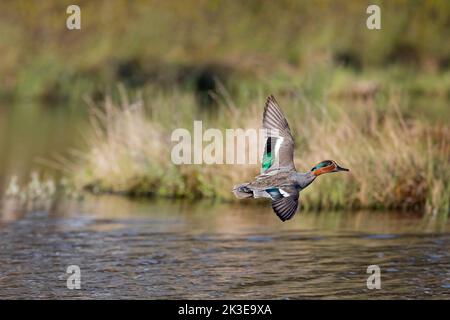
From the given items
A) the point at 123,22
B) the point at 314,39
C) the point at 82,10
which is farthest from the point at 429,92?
the point at 82,10

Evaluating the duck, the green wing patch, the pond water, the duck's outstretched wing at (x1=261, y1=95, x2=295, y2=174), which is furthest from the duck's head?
the pond water

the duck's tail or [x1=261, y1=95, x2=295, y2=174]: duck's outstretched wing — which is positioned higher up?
[x1=261, y1=95, x2=295, y2=174]: duck's outstretched wing

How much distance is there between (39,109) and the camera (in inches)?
1576

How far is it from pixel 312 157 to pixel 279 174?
20.4 ft

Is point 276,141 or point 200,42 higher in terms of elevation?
point 200,42

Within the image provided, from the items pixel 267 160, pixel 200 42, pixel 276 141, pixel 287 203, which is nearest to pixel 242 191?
pixel 287 203

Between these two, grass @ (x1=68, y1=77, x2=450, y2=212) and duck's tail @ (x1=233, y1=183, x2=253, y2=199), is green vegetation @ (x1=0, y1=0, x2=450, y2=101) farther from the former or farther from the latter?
duck's tail @ (x1=233, y1=183, x2=253, y2=199)

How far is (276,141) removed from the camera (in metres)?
11.9

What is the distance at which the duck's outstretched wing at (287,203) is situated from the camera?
11.3 m

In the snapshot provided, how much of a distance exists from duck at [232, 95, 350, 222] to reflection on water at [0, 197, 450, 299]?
0.97 meters

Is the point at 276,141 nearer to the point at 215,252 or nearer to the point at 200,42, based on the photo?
the point at 215,252

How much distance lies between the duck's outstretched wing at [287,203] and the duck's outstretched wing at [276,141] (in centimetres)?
37

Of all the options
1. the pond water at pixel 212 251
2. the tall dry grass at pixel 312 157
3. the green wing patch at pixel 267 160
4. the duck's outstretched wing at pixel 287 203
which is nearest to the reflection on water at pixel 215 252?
the pond water at pixel 212 251

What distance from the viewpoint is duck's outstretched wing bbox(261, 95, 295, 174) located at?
11773mm
